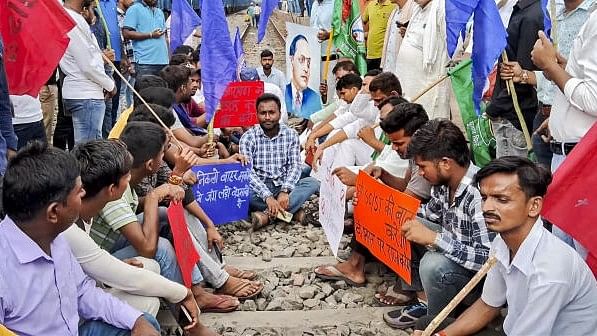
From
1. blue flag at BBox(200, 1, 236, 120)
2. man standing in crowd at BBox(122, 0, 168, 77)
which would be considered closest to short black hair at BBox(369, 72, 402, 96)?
blue flag at BBox(200, 1, 236, 120)

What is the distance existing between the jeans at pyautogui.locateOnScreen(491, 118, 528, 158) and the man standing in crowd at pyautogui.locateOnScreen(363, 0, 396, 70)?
3401 mm

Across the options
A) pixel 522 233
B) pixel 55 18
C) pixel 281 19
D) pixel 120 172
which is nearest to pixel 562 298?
pixel 522 233

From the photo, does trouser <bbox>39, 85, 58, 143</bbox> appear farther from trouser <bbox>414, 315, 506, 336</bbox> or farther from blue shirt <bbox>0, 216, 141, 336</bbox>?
trouser <bbox>414, 315, 506, 336</bbox>

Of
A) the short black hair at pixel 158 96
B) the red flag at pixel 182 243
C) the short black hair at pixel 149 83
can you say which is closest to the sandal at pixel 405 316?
the red flag at pixel 182 243

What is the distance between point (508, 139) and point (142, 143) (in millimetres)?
2540

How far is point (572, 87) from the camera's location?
3.05m

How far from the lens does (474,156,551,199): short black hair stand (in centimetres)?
243

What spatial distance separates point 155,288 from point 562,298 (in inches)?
67.4

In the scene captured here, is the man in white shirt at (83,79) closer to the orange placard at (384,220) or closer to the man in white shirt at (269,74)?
the orange placard at (384,220)

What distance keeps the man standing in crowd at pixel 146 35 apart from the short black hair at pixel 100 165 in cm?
567

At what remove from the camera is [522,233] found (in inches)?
95.7

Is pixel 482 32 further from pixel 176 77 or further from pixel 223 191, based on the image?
pixel 176 77

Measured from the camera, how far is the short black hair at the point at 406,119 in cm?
396

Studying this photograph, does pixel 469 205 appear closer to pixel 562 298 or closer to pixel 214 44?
pixel 562 298
